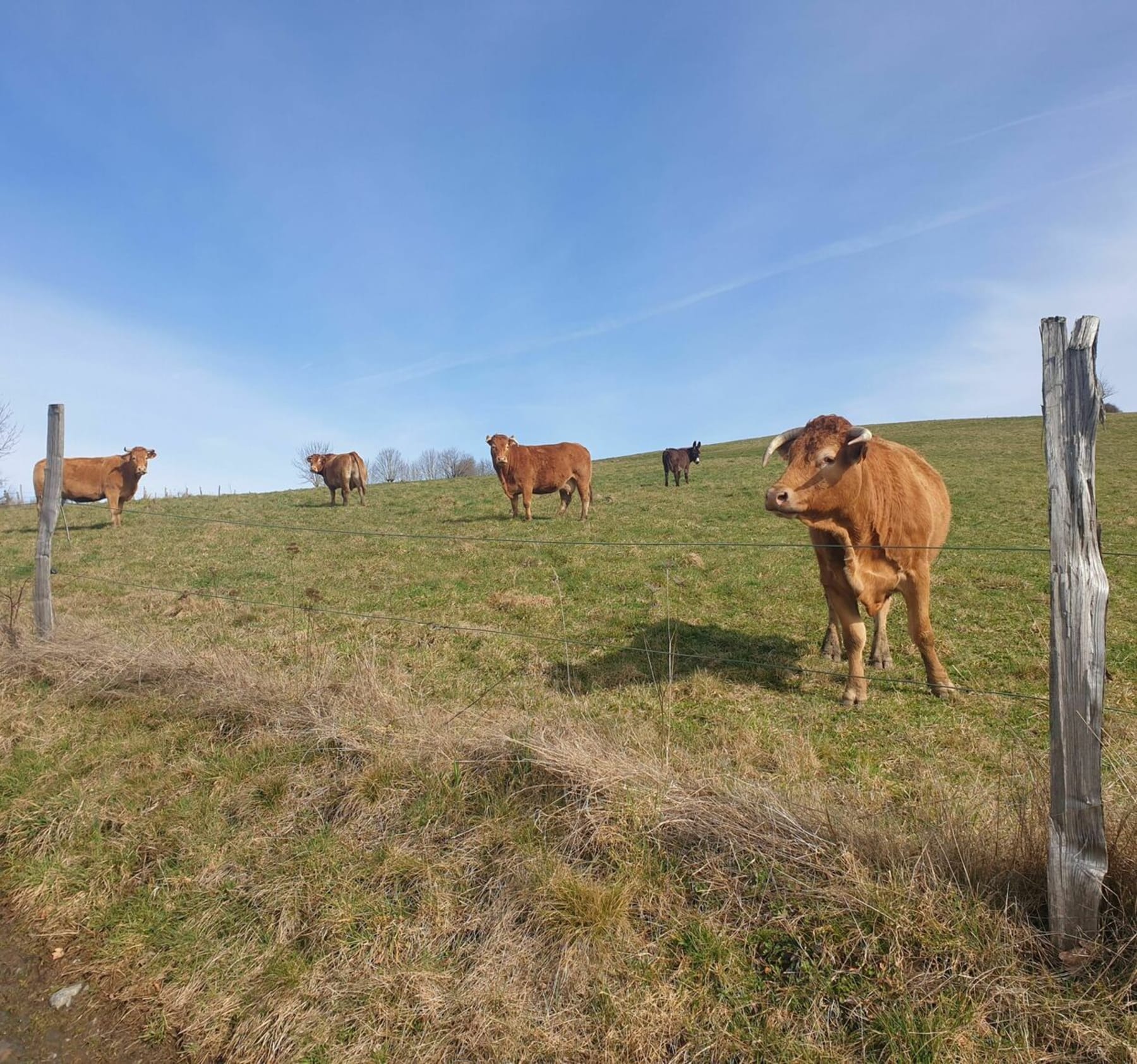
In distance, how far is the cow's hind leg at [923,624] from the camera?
6285 mm

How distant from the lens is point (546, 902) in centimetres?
311

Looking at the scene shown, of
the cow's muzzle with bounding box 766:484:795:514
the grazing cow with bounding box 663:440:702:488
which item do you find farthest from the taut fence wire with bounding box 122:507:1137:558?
the grazing cow with bounding box 663:440:702:488

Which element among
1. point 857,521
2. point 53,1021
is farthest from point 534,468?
point 53,1021

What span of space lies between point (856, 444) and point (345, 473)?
2093 cm

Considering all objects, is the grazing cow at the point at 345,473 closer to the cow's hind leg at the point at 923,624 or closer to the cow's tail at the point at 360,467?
the cow's tail at the point at 360,467

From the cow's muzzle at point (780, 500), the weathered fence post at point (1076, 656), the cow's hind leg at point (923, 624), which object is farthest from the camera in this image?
the cow's hind leg at point (923, 624)

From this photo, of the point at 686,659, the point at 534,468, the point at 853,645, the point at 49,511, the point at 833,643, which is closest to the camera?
the point at 853,645

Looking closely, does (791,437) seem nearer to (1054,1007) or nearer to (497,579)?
(1054,1007)

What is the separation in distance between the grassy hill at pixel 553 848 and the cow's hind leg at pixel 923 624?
0.29m

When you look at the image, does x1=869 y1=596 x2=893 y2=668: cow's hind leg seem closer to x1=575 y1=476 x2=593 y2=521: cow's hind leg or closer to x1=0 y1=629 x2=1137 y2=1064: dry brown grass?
x1=0 y1=629 x2=1137 y2=1064: dry brown grass

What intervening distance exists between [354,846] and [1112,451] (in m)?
38.5

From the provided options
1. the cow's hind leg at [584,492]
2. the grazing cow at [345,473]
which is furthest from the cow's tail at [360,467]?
the cow's hind leg at [584,492]

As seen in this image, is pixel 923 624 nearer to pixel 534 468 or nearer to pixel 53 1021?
pixel 53 1021

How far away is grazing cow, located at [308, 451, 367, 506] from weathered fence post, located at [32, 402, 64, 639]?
1643cm
